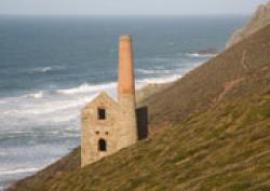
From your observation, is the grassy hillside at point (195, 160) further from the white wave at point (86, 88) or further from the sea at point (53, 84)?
the white wave at point (86, 88)

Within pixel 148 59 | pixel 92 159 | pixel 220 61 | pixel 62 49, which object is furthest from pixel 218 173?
pixel 62 49

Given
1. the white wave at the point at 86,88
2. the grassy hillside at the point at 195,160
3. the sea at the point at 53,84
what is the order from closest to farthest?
the grassy hillside at the point at 195,160 < the sea at the point at 53,84 < the white wave at the point at 86,88

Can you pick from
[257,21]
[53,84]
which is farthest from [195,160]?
[257,21]

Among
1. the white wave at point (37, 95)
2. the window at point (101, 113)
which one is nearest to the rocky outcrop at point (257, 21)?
the white wave at point (37, 95)

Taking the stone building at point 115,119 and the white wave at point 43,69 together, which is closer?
the stone building at point 115,119

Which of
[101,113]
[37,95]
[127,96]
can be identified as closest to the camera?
[127,96]

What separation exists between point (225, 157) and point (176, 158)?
152 inches

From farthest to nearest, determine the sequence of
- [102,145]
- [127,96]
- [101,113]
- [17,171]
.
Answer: [17,171], [102,145], [101,113], [127,96]

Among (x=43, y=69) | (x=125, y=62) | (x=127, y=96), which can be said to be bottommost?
(x=127, y=96)

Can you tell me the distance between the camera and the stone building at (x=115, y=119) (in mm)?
33094

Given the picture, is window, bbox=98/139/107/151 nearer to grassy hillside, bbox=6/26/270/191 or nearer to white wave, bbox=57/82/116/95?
grassy hillside, bbox=6/26/270/191

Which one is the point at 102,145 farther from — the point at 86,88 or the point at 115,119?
the point at 86,88

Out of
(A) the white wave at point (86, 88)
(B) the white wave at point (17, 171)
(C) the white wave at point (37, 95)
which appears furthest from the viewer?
(A) the white wave at point (86, 88)

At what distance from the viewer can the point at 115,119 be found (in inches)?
1309
